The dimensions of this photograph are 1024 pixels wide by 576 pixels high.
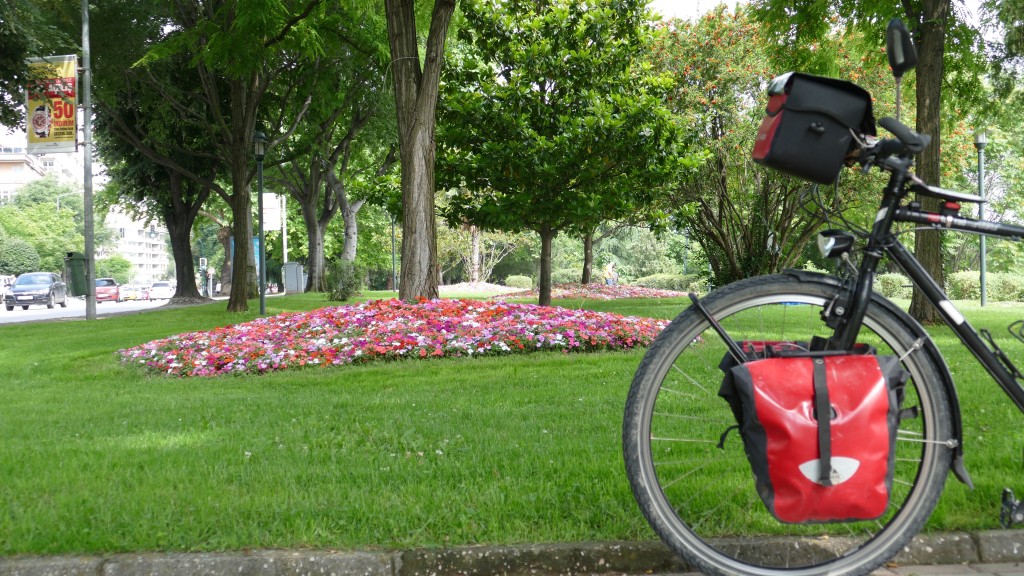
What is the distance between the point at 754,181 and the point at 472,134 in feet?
37.9

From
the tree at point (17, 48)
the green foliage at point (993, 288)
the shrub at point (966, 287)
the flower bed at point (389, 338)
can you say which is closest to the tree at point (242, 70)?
the tree at point (17, 48)

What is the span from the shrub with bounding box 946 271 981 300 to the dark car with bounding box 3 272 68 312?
3944 centimetres

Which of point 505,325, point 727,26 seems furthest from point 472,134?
point 727,26

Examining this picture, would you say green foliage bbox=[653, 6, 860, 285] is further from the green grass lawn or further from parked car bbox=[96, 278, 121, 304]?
parked car bbox=[96, 278, 121, 304]

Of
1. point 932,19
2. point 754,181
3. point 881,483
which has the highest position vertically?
point 932,19

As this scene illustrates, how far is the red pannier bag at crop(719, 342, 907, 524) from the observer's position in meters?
2.20

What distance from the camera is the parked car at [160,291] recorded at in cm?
5347

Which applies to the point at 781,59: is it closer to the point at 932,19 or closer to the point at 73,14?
the point at 932,19

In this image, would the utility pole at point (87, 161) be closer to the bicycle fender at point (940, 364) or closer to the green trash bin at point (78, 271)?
the green trash bin at point (78, 271)

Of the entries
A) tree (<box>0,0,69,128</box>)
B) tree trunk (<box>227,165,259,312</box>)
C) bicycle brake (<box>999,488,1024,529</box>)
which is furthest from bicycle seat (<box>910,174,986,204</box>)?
tree trunk (<box>227,165,259,312</box>)

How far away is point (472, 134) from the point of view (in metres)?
15.4

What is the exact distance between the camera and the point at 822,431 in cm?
220

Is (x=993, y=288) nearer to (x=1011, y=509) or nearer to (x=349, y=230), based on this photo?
(x=349, y=230)

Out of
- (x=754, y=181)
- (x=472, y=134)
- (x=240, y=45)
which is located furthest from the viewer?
(x=754, y=181)
